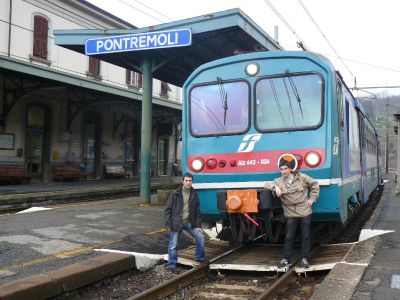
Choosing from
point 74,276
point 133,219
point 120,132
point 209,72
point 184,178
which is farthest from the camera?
point 120,132

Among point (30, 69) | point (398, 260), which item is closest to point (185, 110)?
point (398, 260)

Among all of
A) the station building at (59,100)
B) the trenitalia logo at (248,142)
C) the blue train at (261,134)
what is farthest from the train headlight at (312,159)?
the station building at (59,100)

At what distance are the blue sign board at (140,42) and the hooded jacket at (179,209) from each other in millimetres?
5979

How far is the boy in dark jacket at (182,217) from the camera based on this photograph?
22.8ft

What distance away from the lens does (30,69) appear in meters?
17.2

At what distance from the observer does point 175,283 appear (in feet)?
19.8

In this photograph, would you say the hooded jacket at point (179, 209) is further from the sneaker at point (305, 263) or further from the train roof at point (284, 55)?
the train roof at point (284, 55)

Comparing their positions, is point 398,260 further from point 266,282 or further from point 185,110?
point 185,110

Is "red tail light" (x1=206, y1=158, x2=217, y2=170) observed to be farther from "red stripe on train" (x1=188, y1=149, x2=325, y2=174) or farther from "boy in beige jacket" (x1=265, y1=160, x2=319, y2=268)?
"boy in beige jacket" (x1=265, y1=160, x2=319, y2=268)

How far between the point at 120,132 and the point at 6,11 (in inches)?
400

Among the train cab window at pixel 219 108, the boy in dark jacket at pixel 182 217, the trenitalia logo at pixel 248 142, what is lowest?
the boy in dark jacket at pixel 182 217

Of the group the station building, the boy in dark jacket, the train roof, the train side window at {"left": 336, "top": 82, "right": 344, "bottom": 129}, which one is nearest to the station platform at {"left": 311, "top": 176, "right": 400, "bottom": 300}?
the train side window at {"left": 336, "top": 82, "right": 344, "bottom": 129}

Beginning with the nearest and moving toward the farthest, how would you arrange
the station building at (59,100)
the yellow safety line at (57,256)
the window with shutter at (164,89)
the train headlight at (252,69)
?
the yellow safety line at (57,256) < the train headlight at (252,69) < the station building at (59,100) < the window with shutter at (164,89)

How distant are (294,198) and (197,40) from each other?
7.45 metres
